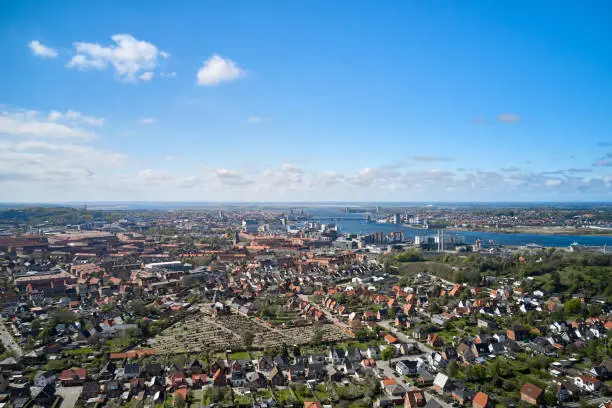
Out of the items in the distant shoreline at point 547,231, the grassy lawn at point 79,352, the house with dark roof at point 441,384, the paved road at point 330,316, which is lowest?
the grassy lawn at point 79,352

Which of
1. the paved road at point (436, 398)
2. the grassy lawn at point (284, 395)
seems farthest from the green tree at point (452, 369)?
the grassy lawn at point (284, 395)

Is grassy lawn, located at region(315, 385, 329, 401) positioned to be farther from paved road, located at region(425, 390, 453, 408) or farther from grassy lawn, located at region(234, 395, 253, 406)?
paved road, located at region(425, 390, 453, 408)

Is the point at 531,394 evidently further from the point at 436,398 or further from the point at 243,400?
the point at 243,400

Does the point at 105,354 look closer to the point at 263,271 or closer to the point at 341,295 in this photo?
the point at 341,295

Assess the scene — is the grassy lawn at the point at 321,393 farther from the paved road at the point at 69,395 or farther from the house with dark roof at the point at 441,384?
the paved road at the point at 69,395

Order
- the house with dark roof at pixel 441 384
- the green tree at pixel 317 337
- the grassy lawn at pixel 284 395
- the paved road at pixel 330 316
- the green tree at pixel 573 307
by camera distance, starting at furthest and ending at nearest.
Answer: the green tree at pixel 573 307 < the paved road at pixel 330 316 < the green tree at pixel 317 337 < the house with dark roof at pixel 441 384 < the grassy lawn at pixel 284 395

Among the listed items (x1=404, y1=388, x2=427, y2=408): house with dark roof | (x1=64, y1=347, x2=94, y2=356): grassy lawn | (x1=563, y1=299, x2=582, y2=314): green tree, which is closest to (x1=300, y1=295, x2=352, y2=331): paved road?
(x1=404, y1=388, x2=427, y2=408): house with dark roof

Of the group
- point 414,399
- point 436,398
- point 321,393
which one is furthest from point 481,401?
point 321,393
